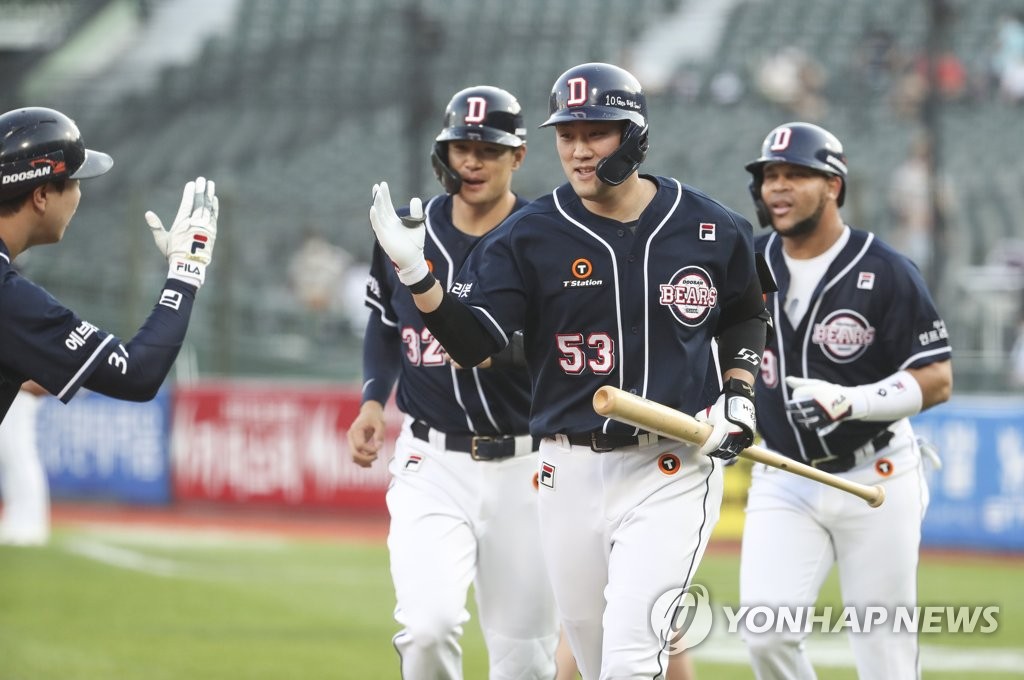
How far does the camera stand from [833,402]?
5734mm

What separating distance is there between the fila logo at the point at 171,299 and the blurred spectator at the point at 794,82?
46.4 ft

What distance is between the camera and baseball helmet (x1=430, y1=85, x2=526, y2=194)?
20.2 feet

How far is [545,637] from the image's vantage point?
5980 millimetres

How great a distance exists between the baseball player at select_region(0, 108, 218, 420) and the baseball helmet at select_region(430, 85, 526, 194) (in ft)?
4.56

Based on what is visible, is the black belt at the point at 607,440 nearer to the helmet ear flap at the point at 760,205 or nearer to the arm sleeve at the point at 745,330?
the arm sleeve at the point at 745,330

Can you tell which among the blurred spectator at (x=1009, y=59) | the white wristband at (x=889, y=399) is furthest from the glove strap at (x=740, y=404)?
the blurred spectator at (x=1009, y=59)

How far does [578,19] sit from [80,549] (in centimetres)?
1166

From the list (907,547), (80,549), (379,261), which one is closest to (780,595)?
(907,547)

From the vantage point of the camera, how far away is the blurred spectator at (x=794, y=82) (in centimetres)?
1823

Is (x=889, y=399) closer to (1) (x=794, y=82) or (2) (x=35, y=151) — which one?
(2) (x=35, y=151)

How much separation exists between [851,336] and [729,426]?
135 centimetres

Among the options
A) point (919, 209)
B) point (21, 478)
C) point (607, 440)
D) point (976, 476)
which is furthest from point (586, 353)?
point (919, 209)

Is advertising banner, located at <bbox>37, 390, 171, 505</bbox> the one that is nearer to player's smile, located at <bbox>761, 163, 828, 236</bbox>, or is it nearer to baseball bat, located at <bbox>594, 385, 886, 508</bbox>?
player's smile, located at <bbox>761, 163, 828, 236</bbox>

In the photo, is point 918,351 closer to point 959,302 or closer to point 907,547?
point 907,547
